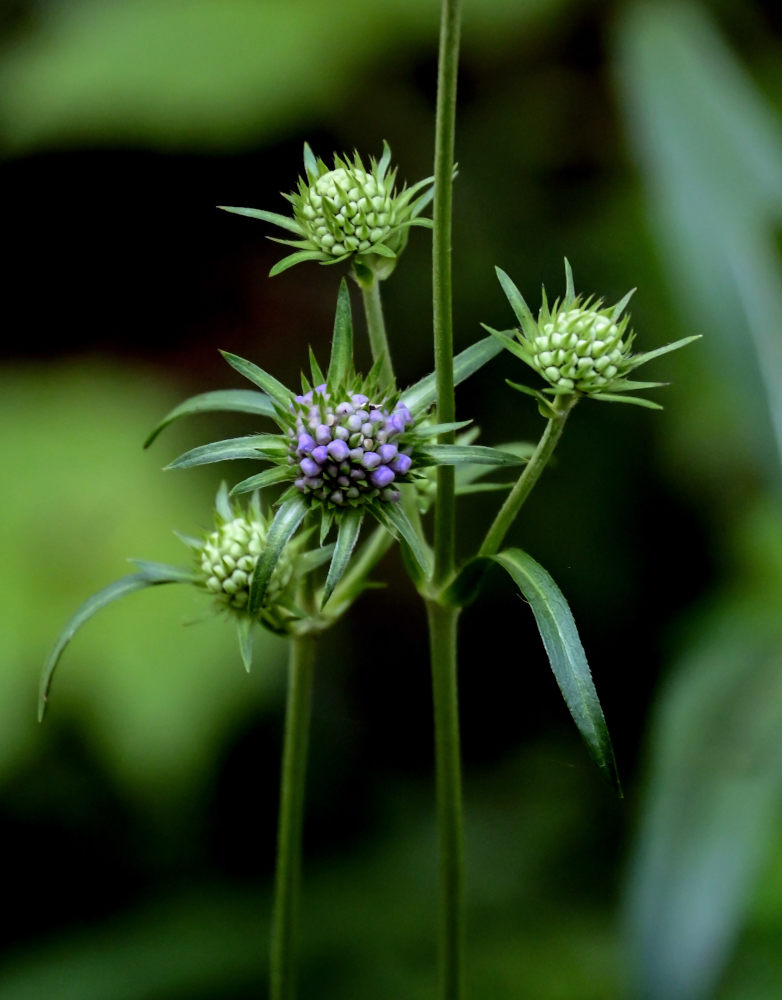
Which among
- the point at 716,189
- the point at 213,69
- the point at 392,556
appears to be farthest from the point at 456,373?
the point at 213,69

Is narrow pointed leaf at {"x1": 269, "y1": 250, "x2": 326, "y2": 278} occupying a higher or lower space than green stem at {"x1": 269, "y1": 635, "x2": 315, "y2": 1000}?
higher

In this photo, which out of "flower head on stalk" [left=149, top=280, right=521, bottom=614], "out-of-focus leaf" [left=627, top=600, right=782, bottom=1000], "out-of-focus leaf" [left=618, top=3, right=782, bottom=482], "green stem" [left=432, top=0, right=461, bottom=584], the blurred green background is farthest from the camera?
the blurred green background

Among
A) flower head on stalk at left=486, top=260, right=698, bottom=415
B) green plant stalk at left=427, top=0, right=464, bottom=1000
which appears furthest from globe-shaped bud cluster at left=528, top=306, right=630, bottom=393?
green plant stalk at left=427, top=0, right=464, bottom=1000

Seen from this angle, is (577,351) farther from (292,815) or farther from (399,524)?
(292,815)

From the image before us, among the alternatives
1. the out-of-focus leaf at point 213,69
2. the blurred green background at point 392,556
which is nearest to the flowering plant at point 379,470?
the blurred green background at point 392,556

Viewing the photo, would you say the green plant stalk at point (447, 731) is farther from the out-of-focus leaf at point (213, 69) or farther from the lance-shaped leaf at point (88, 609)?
the out-of-focus leaf at point (213, 69)

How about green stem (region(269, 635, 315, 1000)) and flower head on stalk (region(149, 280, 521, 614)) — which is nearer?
flower head on stalk (region(149, 280, 521, 614))

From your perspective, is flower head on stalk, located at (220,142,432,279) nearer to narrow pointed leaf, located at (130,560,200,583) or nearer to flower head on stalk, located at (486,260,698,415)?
flower head on stalk, located at (486,260,698,415)
